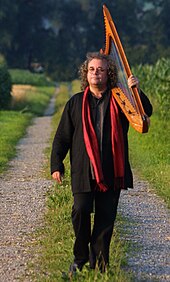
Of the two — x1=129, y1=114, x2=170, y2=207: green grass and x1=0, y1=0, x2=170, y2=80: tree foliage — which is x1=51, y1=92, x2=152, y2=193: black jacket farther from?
x1=0, y1=0, x2=170, y2=80: tree foliage

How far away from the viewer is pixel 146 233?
28.6 ft

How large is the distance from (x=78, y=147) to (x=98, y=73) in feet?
1.90

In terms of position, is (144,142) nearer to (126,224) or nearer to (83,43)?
(126,224)

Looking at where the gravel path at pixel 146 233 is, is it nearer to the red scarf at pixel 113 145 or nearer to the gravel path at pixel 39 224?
the gravel path at pixel 39 224

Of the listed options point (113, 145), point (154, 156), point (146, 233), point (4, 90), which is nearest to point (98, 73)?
point (113, 145)

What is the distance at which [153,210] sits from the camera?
33.1 feet

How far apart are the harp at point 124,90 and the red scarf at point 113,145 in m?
0.09

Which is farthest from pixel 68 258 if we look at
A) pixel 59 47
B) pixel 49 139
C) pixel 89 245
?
pixel 59 47

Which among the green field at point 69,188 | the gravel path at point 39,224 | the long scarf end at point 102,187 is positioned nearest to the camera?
the long scarf end at point 102,187

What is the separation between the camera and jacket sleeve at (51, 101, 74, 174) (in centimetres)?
662

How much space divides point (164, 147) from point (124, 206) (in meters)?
6.00

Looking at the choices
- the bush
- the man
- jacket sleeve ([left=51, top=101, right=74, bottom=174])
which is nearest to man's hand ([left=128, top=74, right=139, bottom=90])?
the man

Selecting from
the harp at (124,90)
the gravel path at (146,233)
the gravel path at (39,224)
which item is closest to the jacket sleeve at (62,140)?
the harp at (124,90)

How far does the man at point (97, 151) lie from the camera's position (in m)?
6.44
